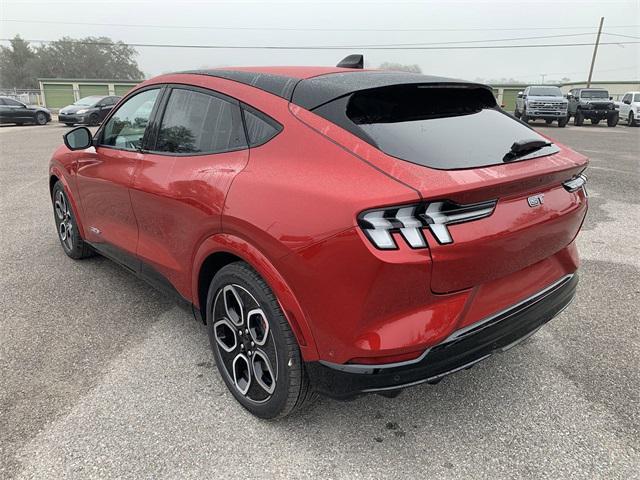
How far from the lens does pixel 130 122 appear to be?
Result: 3381 millimetres

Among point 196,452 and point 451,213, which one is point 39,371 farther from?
point 451,213

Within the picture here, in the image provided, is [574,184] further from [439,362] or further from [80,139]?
[80,139]

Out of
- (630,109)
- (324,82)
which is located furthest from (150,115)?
(630,109)

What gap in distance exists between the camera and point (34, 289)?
3955 millimetres

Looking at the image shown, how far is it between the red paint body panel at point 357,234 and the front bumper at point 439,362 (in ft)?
0.17

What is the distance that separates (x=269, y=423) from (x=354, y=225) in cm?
121

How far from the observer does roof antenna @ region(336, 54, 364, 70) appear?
3139 mm

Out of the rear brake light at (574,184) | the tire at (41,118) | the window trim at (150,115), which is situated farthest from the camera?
the tire at (41,118)

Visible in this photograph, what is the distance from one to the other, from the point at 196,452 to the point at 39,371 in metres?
1.25

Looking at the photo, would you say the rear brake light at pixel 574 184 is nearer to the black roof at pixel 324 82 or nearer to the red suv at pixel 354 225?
the red suv at pixel 354 225

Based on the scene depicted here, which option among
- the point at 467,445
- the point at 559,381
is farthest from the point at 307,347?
the point at 559,381

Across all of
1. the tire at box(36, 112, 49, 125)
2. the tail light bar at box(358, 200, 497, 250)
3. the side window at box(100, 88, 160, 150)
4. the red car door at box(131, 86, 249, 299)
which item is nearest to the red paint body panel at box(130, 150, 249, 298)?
the red car door at box(131, 86, 249, 299)

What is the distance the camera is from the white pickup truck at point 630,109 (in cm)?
2590

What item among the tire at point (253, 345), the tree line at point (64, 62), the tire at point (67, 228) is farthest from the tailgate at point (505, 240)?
the tree line at point (64, 62)
